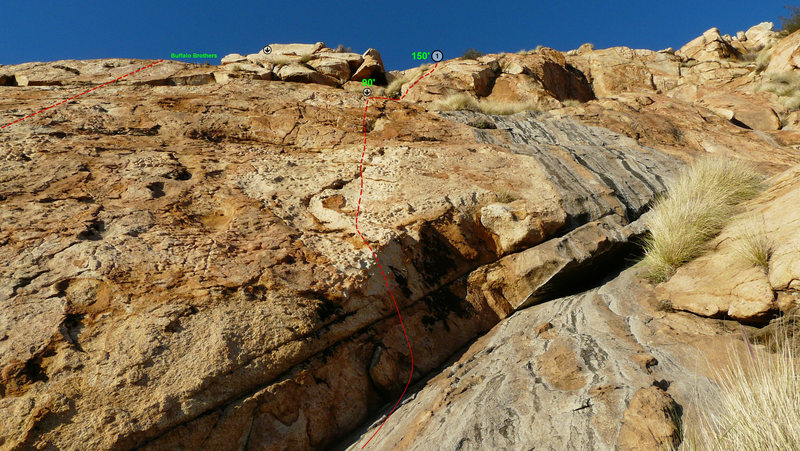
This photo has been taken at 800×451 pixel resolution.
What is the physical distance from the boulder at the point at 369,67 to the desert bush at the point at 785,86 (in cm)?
1332

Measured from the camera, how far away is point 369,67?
13867 mm

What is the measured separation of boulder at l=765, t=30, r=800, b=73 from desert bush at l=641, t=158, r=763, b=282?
15.0 m

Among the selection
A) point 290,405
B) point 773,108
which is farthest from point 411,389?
point 773,108

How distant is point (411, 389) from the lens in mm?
3418

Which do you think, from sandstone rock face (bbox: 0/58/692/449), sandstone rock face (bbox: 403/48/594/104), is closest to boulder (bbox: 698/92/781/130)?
sandstone rock face (bbox: 403/48/594/104)

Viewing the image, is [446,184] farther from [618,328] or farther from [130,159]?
[130,159]

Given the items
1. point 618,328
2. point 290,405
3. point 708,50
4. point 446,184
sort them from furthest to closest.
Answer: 1. point 708,50
2. point 446,184
3. point 618,328
4. point 290,405

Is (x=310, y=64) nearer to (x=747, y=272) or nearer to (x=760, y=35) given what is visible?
(x=747, y=272)

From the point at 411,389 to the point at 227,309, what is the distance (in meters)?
1.68

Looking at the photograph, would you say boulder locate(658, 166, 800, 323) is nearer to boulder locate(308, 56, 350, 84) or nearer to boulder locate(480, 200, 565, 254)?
boulder locate(480, 200, 565, 254)

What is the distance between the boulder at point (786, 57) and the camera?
49.6ft

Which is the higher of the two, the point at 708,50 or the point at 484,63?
the point at 484,63

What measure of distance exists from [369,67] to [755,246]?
501 inches

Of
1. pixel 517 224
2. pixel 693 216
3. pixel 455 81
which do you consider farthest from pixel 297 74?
pixel 693 216
